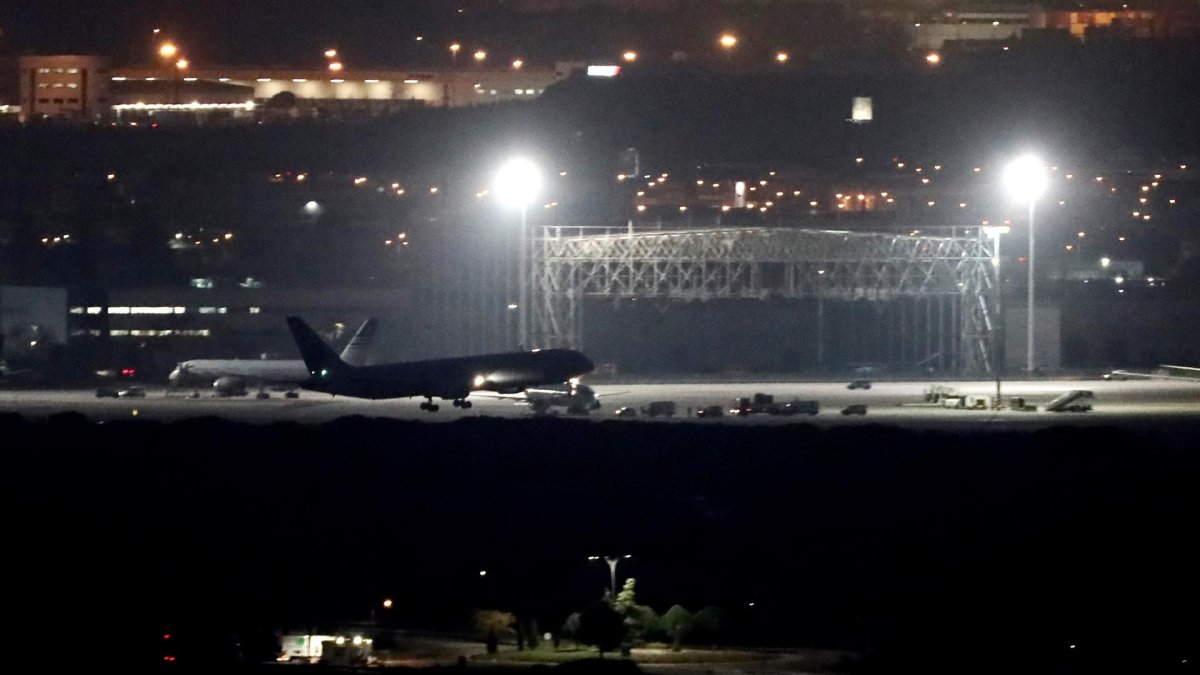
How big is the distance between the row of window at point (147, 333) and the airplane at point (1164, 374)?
30.7m

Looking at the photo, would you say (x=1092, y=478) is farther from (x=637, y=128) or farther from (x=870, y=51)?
(x=870, y=51)

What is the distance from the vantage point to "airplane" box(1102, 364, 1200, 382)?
64.9 m

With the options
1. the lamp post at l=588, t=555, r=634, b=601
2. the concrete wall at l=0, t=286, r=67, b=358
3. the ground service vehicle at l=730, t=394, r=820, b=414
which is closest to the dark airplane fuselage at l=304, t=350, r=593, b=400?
the ground service vehicle at l=730, t=394, r=820, b=414

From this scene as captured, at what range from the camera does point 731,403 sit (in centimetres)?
5550

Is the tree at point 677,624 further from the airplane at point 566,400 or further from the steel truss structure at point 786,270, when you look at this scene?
the steel truss structure at point 786,270

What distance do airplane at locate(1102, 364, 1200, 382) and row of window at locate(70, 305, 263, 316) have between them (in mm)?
29828

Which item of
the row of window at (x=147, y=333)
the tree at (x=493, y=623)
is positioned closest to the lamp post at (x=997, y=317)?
the row of window at (x=147, y=333)

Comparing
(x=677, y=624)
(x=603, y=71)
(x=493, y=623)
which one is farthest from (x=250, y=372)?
(x=603, y=71)

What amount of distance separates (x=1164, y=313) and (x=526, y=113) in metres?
41.7

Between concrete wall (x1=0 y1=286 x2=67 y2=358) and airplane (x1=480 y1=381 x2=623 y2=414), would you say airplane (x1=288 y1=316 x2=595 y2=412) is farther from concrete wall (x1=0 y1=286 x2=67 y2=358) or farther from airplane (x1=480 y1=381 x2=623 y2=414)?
→ concrete wall (x1=0 y1=286 x2=67 y2=358)

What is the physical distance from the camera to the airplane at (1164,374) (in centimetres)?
6494

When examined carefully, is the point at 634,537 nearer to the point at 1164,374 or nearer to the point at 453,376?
the point at 453,376

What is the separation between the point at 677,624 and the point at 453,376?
994 inches

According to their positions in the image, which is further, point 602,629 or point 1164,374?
point 1164,374
